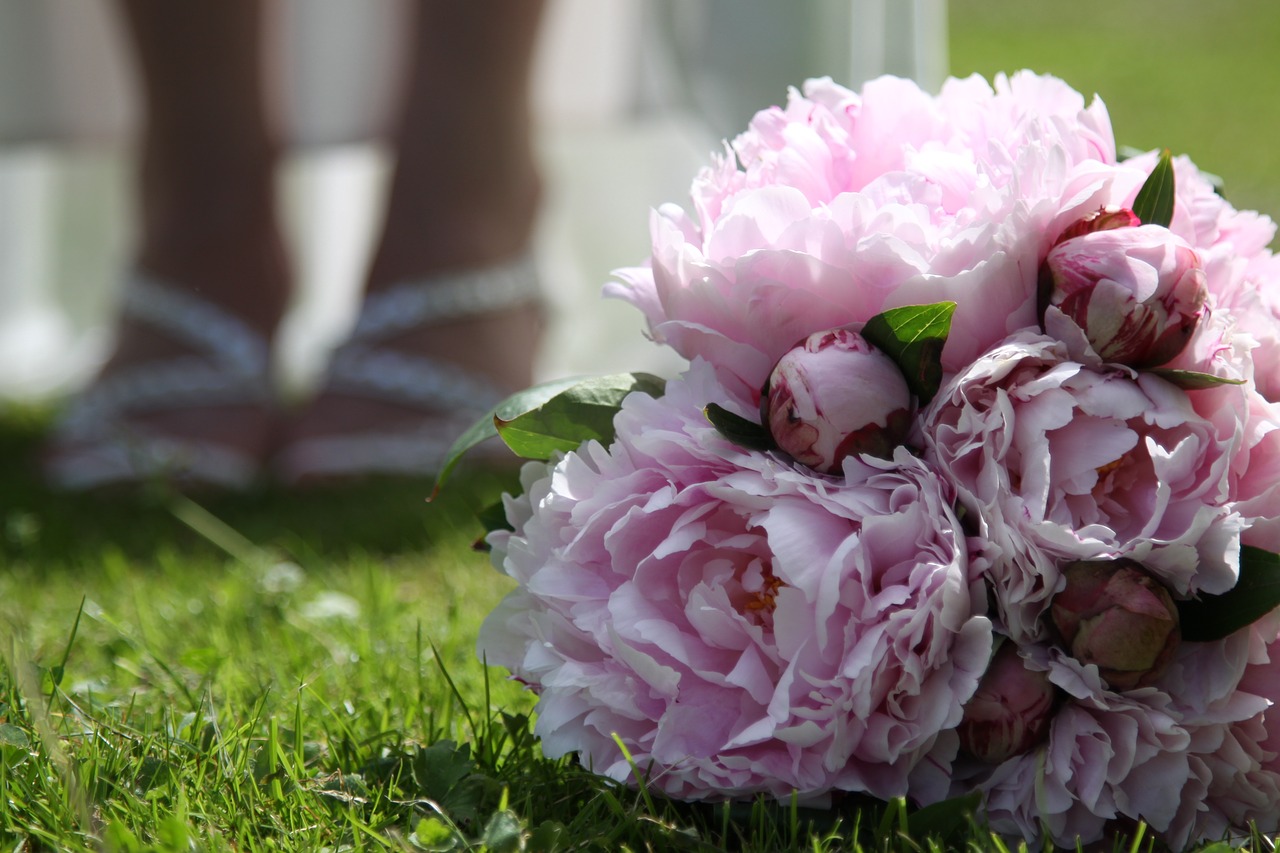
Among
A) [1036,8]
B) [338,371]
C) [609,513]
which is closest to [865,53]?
[338,371]

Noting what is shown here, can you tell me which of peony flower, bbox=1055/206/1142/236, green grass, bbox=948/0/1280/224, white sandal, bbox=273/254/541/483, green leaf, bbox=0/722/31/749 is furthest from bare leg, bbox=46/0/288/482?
green grass, bbox=948/0/1280/224

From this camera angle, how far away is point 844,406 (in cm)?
59

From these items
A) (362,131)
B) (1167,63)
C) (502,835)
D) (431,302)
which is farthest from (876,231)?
(1167,63)

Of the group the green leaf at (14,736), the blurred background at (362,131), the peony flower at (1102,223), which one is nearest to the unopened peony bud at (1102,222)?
the peony flower at (1102,223)

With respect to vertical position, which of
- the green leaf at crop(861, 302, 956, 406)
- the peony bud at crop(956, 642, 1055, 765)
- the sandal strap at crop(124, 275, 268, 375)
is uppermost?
the green leaf at crop(861, 302, 956, 406)

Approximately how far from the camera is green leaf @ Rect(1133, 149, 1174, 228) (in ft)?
2.13

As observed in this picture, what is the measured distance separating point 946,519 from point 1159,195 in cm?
21

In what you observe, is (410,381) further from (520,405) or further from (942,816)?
(942,816)

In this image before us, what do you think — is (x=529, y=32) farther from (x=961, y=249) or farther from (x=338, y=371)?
(x=961, y=249)

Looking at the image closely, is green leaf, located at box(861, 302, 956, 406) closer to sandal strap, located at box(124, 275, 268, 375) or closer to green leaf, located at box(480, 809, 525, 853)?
green leaf, located at box(480, 809, 525, 853)

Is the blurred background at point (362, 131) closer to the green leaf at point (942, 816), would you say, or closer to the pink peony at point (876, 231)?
the pink peony at point (876, 231)

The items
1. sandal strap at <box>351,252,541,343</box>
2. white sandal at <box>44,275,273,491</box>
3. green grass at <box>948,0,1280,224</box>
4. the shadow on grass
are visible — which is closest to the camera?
the shadow on grass

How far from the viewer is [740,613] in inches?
24.0

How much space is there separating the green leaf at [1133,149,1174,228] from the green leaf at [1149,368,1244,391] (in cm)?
9
